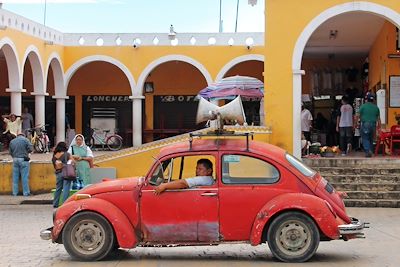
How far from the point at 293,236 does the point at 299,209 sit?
32 cm

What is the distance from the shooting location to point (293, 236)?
7.92 metres

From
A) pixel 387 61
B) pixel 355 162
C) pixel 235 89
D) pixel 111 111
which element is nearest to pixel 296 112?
pixel 355 162

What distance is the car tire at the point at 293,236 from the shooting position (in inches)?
311

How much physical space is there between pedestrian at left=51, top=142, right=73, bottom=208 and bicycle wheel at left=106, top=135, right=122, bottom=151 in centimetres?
1364

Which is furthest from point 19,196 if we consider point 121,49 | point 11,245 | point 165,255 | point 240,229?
point 121,49

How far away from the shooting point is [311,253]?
793cm

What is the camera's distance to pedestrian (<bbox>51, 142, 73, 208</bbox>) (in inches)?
536

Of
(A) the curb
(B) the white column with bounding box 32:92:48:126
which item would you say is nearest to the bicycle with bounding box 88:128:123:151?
(B) the white column with bounding box 32:92:48:126

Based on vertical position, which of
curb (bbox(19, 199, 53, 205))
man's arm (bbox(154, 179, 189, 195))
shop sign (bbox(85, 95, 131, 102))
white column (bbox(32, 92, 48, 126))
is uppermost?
shop sign (bbox(85, 95, 131, 102))

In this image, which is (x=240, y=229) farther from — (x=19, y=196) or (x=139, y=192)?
(x=19, y=196)

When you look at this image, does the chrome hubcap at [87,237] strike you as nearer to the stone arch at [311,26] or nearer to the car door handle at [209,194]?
the car door handle at [209,194]

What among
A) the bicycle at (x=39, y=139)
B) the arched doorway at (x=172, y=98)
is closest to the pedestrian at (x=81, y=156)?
the bicycle at (x=39, y=139)

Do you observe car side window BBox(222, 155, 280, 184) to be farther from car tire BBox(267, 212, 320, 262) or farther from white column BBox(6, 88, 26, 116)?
white column BBox(6, 88, 26, 116)

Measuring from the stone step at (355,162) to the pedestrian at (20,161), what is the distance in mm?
6359
